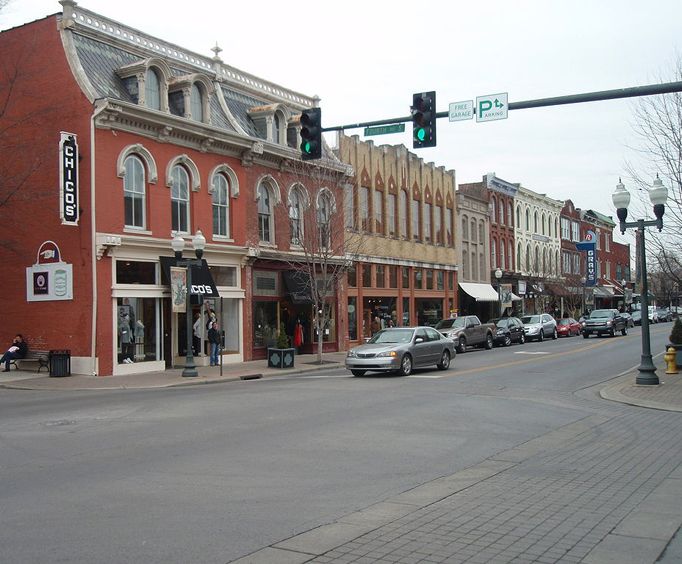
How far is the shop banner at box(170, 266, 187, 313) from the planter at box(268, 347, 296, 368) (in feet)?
13.8

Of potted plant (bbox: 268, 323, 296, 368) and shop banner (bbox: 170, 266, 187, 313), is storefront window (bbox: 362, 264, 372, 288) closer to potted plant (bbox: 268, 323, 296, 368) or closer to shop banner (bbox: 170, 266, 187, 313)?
potted plant (bbox: 268, 323, 296, 368)

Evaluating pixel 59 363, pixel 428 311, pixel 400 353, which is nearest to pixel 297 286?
pixel 400 353

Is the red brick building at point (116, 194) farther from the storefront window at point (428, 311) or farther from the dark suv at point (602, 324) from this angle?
the dark suv at point (602, 324)

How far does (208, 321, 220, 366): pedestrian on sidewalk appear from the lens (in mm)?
26188

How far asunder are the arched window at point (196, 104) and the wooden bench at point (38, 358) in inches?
394

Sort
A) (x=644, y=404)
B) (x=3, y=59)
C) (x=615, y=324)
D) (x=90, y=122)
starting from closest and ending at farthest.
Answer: (x=644, y=404) < (x=90, y=122) < (x=3, y=59) < (x=615, y=324)

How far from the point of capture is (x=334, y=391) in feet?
58.2

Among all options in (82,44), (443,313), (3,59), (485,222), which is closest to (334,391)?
(82,44)

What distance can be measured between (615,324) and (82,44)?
35.5 meters

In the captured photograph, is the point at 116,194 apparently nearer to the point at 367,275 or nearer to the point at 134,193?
the point at 134,193

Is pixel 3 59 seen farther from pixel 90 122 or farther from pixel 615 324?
pixel 615 324

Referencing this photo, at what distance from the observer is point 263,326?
30891mm

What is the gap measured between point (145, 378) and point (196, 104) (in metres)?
10.9

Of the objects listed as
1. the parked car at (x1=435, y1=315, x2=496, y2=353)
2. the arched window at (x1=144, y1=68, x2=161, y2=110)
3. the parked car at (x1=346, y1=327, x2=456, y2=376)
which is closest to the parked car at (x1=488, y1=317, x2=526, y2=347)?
the parked car at (x1=435, y1=315, x2=496, y2=353)
